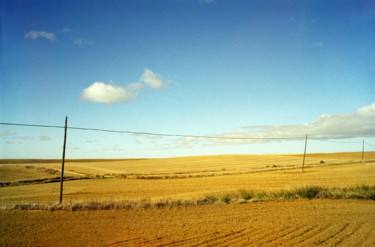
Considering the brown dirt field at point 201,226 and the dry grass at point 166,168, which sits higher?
the brown dirt field at point 201,226

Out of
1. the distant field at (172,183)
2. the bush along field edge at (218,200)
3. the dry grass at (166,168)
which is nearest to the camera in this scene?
the bush along field edge at (218,200)

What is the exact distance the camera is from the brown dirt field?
7.82 meters

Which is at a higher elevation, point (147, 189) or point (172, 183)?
point (147, 189)

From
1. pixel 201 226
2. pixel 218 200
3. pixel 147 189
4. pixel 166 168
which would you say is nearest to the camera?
pixel 201 226

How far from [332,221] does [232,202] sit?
5.03 meters

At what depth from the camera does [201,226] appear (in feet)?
30.8

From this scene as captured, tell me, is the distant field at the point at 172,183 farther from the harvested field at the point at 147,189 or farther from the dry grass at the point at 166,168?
the dry grass at the point at 166,168

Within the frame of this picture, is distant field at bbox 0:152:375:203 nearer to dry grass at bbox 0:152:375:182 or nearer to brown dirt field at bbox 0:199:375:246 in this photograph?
dry grass at bbox 0:152:375:182

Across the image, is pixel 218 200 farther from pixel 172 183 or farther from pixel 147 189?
pixel 172 183

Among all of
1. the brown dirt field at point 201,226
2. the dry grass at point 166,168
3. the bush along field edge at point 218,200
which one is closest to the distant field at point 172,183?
the dry grass at point 166,168

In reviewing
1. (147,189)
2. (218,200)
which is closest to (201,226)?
(218,200)

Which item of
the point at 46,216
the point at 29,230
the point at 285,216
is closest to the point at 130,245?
the point at 29,230

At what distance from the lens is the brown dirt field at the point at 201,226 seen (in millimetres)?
7824

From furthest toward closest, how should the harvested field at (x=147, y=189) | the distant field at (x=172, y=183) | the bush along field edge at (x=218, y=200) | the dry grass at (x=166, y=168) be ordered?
the dry grass at (x=166, y=168), the distant field at (x=172, y=183), the harvested field at (x=147, y=189), the bush along field edge at (x=218, y=200)
